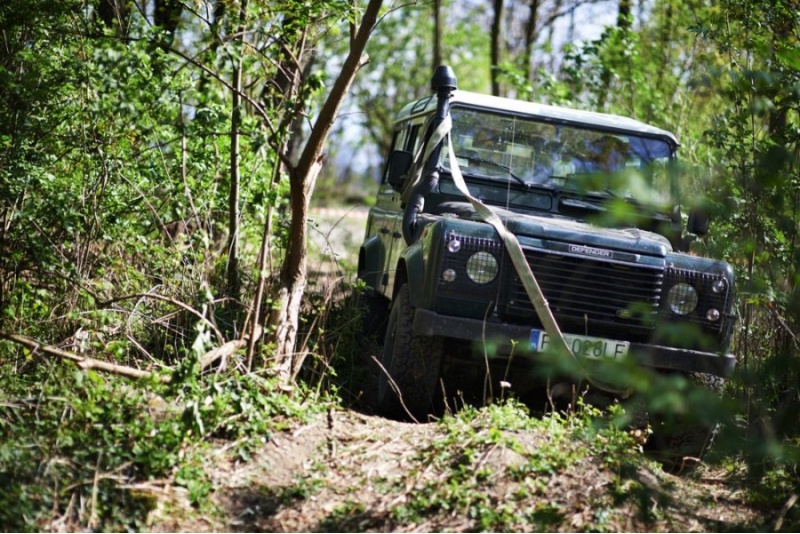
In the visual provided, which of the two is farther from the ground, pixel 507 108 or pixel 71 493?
pixel 507 108

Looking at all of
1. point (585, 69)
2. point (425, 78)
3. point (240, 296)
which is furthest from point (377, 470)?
point (425, 78)

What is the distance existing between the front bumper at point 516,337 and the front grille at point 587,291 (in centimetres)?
15

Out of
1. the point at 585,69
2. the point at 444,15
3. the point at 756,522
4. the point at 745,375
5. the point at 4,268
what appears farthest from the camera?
the point at 444,15

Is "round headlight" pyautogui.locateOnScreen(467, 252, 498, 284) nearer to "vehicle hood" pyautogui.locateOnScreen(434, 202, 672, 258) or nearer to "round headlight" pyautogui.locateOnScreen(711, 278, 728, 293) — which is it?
"vehicle hood" pyautogui.locateOnScreen(434, 202, 672, 258)

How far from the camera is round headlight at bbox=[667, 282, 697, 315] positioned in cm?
610

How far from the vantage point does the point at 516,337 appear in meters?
5.84

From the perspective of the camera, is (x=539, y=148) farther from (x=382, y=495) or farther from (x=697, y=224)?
(x=382, y=495)

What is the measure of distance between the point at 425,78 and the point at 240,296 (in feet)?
90.0

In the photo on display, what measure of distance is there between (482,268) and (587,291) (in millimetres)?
632

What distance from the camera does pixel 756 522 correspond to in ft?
16.2

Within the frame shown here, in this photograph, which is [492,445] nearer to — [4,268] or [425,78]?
[4,268]

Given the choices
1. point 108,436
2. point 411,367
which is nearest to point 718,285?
point 411,367

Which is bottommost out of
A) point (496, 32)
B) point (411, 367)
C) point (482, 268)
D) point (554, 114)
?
point (411, 367)

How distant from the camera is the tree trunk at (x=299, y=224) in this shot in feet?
19.6
